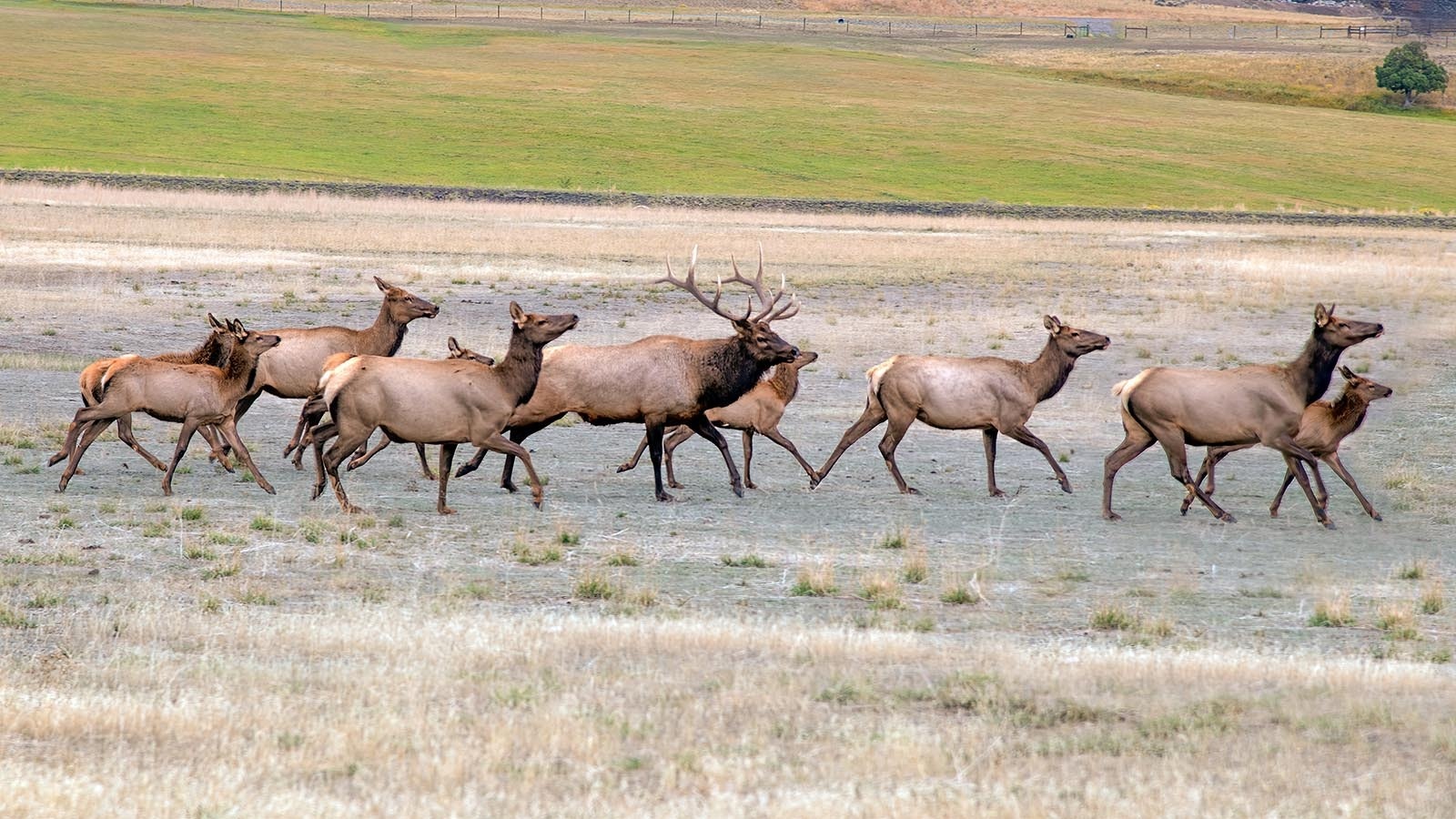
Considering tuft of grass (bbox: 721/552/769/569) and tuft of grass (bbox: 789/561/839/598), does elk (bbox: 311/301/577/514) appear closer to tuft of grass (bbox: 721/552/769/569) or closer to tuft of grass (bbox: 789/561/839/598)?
tuft of grass (bbox: 721/552/769/569)

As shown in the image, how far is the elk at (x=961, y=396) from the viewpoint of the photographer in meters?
16.0

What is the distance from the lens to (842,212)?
2288 inches

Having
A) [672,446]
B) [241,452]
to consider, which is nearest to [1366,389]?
[672,446]

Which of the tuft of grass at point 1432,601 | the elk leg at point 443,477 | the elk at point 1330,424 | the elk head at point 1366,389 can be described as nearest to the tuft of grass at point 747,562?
the elk leg at point 443,477

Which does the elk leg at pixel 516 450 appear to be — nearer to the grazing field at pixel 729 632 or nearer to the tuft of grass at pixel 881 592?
the grazing field at pixel 729 632

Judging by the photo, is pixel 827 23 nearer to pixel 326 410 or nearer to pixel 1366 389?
pixel 1366 389

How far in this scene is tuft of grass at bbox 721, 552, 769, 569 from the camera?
39.9ft

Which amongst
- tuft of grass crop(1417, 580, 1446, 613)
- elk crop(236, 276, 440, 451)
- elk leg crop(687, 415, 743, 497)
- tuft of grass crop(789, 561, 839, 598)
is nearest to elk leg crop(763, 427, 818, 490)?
elk leg crop(687, 415, 743, 497)

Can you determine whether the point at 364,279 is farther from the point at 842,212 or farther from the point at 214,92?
the point at 214,92

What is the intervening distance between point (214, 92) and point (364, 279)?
58.2 m

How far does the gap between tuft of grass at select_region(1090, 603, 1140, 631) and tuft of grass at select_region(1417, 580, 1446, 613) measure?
195cm

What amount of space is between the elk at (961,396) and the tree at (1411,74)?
102315 millimetres

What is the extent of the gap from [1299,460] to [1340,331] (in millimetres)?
1189

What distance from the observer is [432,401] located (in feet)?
46.6
